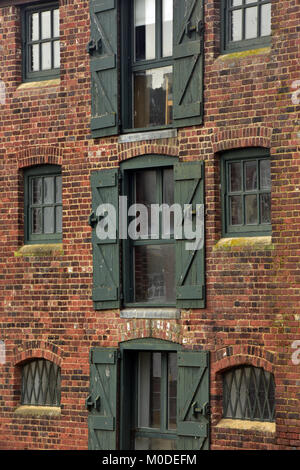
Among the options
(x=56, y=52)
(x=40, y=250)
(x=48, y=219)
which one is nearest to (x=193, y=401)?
(x=40, y=250)

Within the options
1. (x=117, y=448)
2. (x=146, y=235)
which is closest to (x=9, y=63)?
(x=146, y=235)

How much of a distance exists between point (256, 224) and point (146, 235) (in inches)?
76.8

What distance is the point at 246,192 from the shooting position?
1600cm

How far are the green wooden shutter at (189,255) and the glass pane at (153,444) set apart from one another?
209cm

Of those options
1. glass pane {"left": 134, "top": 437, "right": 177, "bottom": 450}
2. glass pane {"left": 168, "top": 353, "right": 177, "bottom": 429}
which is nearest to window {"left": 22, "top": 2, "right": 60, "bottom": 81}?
glass pane {"left": 168, "top": 353, "right": 177, "bottom": 429}

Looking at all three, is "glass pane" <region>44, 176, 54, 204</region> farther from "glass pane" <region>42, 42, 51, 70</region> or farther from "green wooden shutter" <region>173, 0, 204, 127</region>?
"green wooden shutter" <region>173, 0, 204, 127</region>

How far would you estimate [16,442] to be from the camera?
1811 cm

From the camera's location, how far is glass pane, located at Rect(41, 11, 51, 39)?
18250 mm

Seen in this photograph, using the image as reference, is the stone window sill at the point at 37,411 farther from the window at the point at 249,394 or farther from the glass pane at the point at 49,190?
the glass pane at the point at 49,190

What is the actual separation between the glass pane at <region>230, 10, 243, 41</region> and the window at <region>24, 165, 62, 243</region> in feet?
11.9

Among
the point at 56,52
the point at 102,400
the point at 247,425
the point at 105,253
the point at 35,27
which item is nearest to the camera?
the point at 247,425

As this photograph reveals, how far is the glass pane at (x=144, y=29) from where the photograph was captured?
677 inches

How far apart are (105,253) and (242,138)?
2882mm

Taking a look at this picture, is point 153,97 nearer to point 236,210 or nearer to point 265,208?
point 236,210
